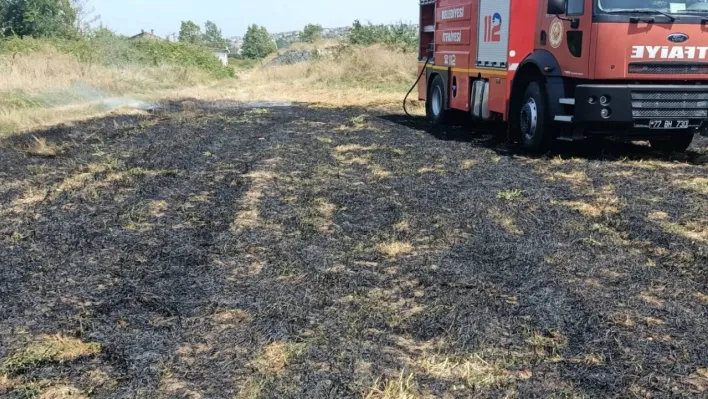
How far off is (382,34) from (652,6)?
29947mm

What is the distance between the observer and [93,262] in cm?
481

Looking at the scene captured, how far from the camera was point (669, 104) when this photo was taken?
26.6 ft

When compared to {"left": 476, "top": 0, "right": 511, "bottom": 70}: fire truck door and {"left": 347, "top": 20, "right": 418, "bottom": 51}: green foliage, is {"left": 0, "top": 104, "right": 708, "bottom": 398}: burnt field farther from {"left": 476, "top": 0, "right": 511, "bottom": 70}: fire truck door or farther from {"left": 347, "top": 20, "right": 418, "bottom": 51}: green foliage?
{"left": 347, "top": 20, "right": 418, "bottom": 51}: green foliage

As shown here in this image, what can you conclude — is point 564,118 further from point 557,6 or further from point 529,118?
point 557,6

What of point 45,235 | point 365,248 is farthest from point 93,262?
point 365,248

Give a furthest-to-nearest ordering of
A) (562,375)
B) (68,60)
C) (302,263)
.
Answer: (68,60) → (302,263) → (562,375)

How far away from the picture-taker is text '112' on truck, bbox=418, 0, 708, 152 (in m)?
7.87

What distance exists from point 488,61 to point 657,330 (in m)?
7.93

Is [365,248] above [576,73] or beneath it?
beneath

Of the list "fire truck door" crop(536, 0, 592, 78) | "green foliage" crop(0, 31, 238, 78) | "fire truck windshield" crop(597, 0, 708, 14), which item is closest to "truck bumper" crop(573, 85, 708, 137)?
"fire truck door" crop(536, 0, 592, 78)

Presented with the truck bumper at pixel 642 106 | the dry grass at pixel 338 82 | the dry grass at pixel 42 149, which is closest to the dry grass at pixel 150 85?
the dry grass at pixel 338 82

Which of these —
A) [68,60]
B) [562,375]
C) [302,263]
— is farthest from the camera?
[68,60]

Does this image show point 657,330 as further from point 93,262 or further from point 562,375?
point 93,262

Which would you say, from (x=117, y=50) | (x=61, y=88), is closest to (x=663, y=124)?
(x=61, y=88)
